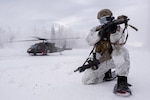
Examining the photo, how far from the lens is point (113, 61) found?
123 inches

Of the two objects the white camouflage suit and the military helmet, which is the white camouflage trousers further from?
the military helmet

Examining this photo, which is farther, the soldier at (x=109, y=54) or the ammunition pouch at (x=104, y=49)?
the ammunition pouch at (x=104, y=49)

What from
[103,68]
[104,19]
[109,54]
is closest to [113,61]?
[109,54]

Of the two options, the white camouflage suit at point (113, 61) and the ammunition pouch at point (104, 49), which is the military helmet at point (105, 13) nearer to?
the white camouflage suit at point (113, 61)

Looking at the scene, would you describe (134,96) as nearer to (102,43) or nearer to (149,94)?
(149,94)

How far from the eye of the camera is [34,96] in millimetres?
3000

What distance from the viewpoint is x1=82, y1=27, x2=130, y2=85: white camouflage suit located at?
297 centimetres

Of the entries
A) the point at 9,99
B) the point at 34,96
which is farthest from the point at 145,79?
the point at 9,99

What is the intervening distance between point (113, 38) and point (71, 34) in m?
80.8

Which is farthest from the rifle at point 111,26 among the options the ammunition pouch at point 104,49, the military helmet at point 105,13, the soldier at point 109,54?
the military helmet at point 105,13

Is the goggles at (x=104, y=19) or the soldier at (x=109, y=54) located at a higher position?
the goggles at (x=104, y=19)

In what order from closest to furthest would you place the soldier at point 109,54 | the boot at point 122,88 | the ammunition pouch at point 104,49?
the boot at point 122,88, the soldier at point 109,54, the ammunition pouch at point 104,49

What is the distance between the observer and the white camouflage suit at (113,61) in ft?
9.75

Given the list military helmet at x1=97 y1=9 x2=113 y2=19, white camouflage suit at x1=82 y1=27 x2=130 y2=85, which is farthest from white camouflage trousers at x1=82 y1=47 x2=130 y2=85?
military helmet at x1=97 y1=9 x2=113 y2=19
